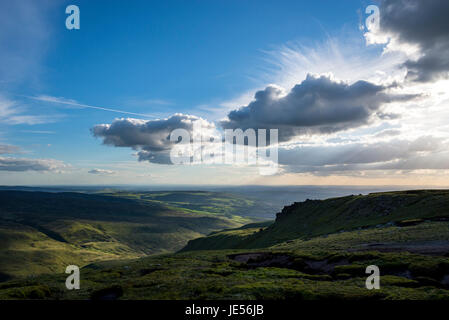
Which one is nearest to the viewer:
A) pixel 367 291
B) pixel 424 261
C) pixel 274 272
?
pixel 367 291

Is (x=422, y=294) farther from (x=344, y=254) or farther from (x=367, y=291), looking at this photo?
(x=344, y=254)

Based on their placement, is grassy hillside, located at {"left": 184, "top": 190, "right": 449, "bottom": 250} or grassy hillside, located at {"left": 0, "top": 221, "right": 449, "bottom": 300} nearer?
grassy hillside, located at {"left": 0, "top": 221, "right": 449, "bottom": 300}

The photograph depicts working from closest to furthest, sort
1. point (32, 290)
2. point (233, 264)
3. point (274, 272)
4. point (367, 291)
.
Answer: point (367, 291)
point (32, 290)
point (274, 272)
point (233, 264)

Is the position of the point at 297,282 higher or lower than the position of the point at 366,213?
higher

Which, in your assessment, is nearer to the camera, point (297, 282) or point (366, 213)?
point (297, 282)

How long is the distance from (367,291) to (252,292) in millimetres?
12237

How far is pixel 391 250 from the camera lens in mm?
49906

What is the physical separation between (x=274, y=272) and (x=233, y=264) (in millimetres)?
13496

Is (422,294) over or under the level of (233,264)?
over

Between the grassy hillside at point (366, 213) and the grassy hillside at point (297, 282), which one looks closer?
the grassy hillside at point (297, 282)
